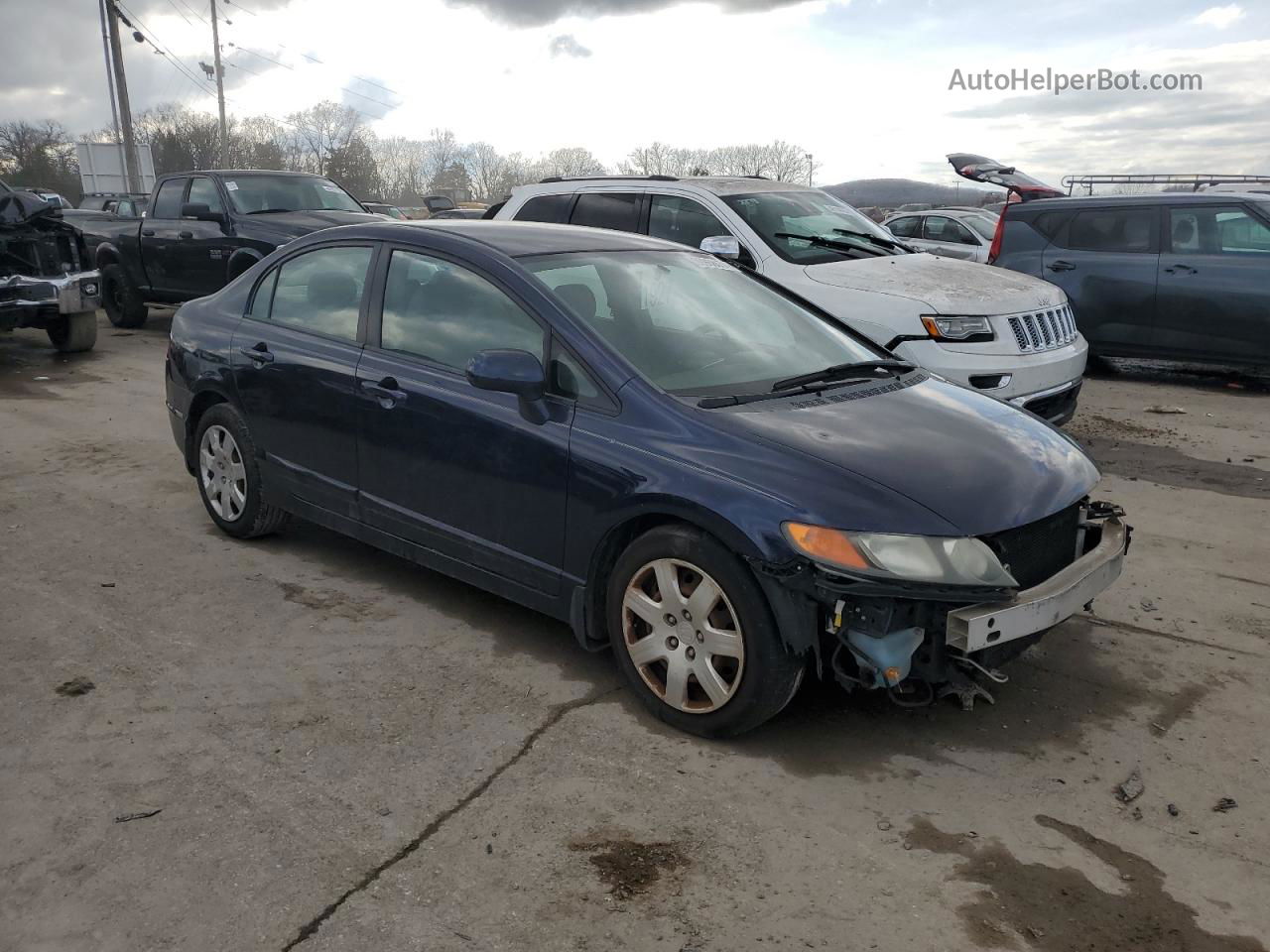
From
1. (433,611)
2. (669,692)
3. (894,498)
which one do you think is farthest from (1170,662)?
(433,611)

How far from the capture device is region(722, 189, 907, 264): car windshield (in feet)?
25.2

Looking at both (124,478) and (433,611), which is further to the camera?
(124,478)

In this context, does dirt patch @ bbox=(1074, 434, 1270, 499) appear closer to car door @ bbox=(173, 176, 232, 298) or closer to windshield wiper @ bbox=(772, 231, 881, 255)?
windshield wiper @ bbox=(772, 231, 881, 255)

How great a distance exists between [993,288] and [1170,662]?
3670mm

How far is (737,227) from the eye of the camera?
303 inches

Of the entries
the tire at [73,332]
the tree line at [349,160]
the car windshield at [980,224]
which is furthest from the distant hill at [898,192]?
the tire at [73,332]

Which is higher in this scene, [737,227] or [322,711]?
[737,227]

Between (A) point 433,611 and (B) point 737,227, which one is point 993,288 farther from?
(A) point 433,611

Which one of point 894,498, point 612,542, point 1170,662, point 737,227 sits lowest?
point 1170,662

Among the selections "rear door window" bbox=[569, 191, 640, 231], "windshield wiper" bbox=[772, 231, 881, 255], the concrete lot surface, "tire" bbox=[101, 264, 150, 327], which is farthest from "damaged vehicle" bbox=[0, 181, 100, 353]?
"windshield wiper" bbox=[772, 231, 881, 255]

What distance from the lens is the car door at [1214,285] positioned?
9336 millimetres

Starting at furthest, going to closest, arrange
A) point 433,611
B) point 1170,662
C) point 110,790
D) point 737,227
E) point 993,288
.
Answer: point 737,227 → point 993,288 → point 433,611 → point 1170,662 → point 110,790

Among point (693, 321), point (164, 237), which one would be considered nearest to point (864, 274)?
point (693, 321)

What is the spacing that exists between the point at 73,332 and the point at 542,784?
10.3 metres
